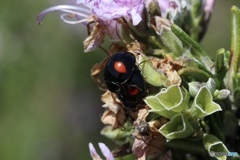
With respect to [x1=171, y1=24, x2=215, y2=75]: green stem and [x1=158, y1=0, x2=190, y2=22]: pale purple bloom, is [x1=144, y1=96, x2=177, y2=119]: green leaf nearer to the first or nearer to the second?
[x1=171, y1=24, x2=215, y2=75]: green stem

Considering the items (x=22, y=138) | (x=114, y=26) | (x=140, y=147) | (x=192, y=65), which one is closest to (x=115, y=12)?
(x=114, y=26)

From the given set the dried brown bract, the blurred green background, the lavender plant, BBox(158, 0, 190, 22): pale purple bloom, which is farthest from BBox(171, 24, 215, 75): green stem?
the blurred green background

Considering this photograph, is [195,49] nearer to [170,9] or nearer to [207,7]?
[170,9]

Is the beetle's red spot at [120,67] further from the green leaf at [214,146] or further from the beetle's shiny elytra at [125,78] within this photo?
the green leaf at [214,146]

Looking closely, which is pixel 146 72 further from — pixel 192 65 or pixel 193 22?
pixel 193 22

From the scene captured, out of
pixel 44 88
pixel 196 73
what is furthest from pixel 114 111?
pixel 44 88

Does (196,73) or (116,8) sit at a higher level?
(116,8)
